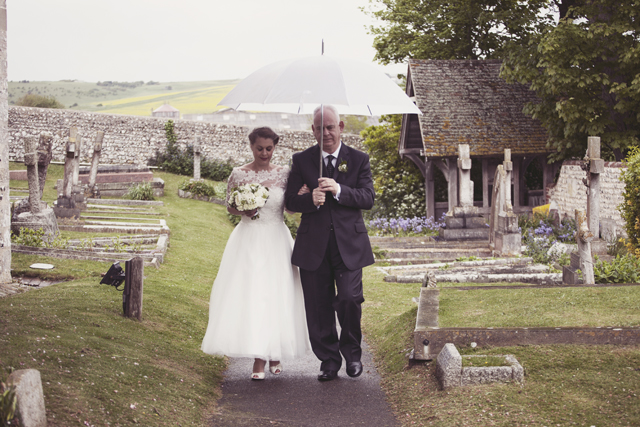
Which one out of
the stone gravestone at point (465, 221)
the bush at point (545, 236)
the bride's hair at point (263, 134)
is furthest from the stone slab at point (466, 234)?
the bride's hair at point (263, 134)

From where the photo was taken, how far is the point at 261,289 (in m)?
5.35

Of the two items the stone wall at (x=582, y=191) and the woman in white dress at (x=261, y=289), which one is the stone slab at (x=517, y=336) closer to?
the woman in white dress at (x=261, y=289)

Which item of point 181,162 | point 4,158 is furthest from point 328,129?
point 181,162

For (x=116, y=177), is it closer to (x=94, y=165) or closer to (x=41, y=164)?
(x=94, y=165)

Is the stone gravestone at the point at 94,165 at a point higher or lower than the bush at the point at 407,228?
higher

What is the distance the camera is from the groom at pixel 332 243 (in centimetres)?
526

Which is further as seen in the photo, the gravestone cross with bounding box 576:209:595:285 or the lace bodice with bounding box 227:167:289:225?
the gravestone cross with bounding box 576:209:595:285

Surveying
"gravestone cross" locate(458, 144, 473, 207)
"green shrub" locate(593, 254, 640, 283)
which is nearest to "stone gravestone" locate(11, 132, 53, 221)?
"green shrub" locate(593, 254, 640, 283)

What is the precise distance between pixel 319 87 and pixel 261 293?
1.83m

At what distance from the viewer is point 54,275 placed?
28.0 ft

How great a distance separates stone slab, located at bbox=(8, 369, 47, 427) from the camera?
9.84ft

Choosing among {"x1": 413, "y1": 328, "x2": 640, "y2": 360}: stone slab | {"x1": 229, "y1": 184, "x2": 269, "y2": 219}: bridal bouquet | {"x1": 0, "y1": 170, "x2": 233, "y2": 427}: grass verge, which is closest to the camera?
{"x1": 0, "y1": 170, "x2": 233, "y2": 427}: grass verge

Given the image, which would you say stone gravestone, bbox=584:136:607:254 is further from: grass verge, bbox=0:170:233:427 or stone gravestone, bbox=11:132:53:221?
stone gravestone, bbox=11:132:53:221

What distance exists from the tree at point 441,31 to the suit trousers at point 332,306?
19238 millimetres
